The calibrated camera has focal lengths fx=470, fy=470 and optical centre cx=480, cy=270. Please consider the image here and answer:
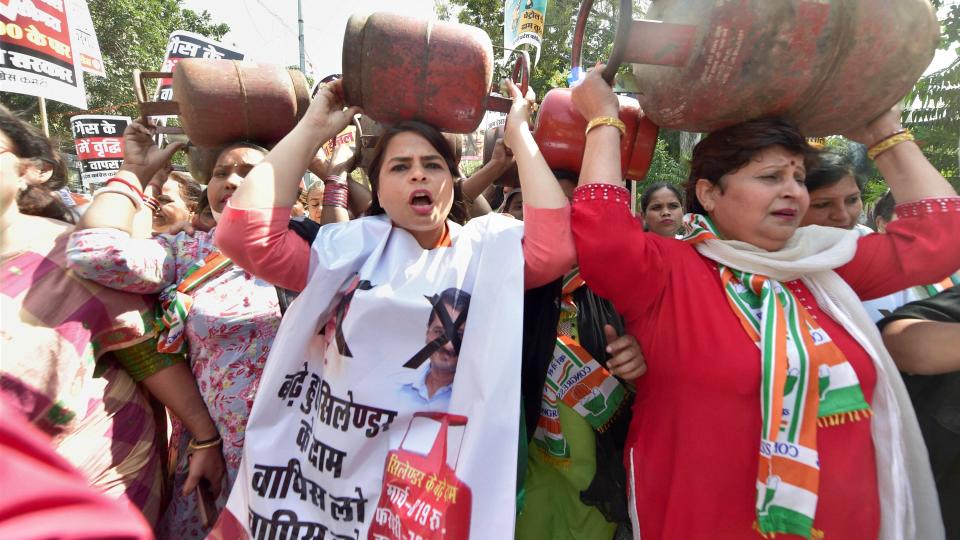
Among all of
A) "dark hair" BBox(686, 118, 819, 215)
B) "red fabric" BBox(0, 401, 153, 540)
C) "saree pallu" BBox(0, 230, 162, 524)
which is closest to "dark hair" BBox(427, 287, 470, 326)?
"dark hair" BBox(686, 118, 819, 215)

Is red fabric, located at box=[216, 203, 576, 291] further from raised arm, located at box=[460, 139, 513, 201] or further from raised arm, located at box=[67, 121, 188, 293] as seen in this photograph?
raised arm, located at box=[460, 139, 513, 201]

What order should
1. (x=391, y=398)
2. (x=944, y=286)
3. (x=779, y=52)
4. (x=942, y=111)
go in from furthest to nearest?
(x=942, y=111)
(x=944, y=286)
(x=391, y=398)
(x=779, y=52)

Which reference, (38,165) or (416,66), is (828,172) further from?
(38,165)

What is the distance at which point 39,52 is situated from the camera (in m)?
3.97

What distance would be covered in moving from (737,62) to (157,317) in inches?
85.6

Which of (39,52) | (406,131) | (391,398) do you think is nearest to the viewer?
(391,398)

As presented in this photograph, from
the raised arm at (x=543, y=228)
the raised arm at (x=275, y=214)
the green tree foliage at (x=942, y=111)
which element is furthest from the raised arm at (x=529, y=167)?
the green tree foliage at (x=942, y=111)

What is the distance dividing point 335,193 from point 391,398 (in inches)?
46.4

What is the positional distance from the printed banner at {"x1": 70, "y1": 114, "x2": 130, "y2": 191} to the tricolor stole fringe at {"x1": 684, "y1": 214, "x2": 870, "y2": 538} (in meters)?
8.05

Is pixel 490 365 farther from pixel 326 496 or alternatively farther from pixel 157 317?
pixel 157 317

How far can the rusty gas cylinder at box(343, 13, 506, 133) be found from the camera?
151 centimetres

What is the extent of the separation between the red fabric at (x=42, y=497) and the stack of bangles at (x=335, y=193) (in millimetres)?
1810

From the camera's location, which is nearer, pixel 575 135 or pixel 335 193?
pixel 575 135

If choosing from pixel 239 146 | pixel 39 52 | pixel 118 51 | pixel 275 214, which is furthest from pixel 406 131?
pixel 118 51
